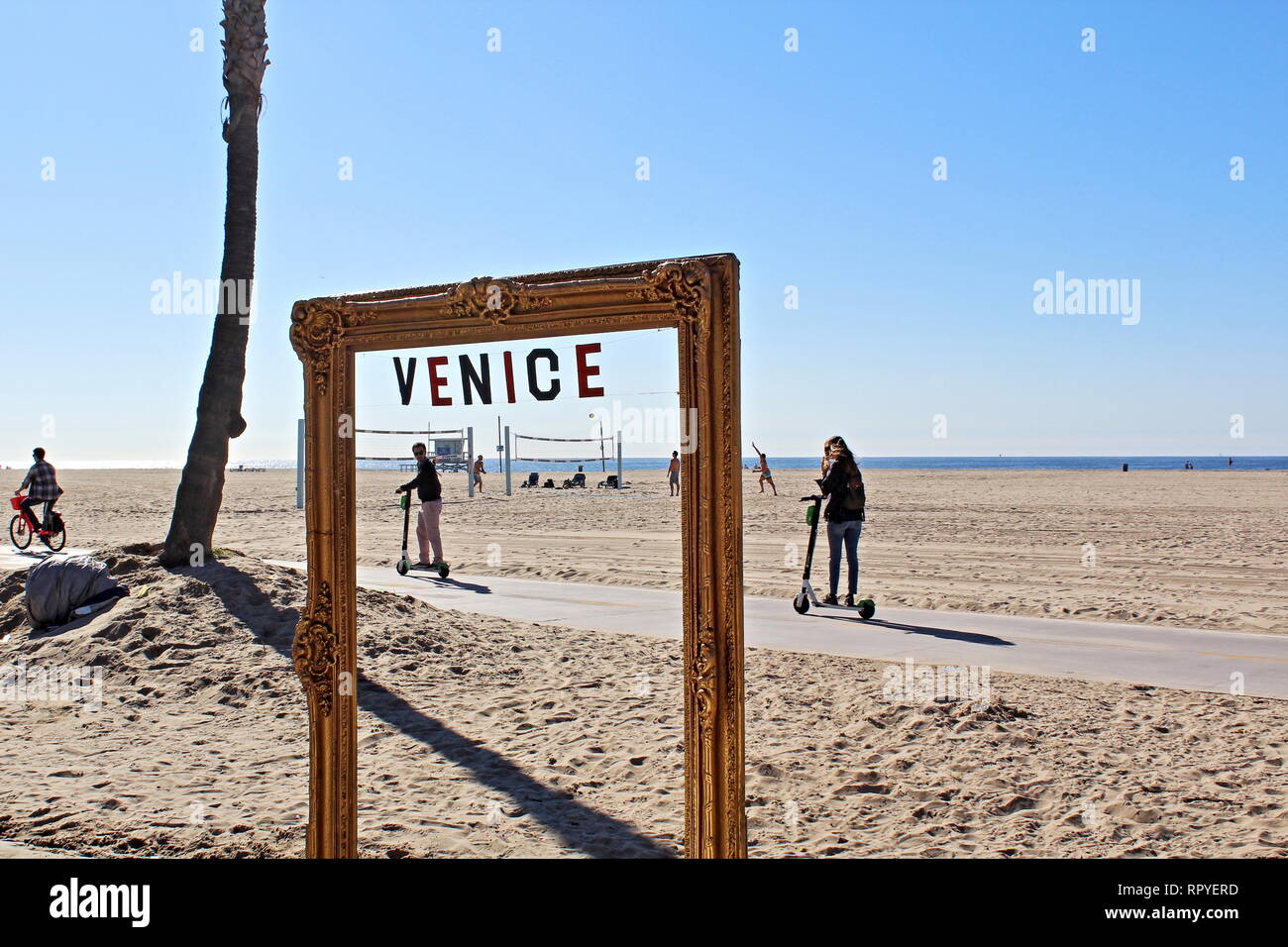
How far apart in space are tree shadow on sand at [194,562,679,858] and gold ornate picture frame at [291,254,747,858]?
1055mm

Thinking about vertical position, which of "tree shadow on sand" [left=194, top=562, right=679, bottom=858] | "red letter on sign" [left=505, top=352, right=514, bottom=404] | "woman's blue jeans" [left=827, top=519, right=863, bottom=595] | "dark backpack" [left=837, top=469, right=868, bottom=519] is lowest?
"tree shadow on sand" [left=194, top=562, right=679, bottom=858]

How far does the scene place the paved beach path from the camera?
7.48m

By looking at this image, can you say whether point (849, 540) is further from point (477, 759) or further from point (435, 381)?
point (435, 381)

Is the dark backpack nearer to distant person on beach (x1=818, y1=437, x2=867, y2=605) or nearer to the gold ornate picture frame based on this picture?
distant person on beach (x1=818, y1=437, x2=867, y2=605)

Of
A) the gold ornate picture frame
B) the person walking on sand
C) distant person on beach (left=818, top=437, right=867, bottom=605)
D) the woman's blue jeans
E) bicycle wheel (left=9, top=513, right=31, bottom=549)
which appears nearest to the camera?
the gold ornate picture frame

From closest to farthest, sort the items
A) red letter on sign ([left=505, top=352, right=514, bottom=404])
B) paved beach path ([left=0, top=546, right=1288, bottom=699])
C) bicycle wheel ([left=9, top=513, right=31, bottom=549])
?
red letter on sign ([left=505, top=352, right=514, bottom=404])
paved beach path ([left=0, top=546, right=1288, bottom=699])
bicycle wheel ([left=9, top=513, right=31, bottom=549])

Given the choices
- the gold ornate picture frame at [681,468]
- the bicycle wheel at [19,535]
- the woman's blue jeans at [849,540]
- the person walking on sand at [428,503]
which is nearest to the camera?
the gold ornate picture frame at [681,468]

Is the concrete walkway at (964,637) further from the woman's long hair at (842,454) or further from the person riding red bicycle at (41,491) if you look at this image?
the person riding red bicycle at (41,491)

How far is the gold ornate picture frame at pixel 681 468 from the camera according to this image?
3279 millimetres

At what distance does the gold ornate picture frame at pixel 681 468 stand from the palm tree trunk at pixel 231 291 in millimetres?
6696

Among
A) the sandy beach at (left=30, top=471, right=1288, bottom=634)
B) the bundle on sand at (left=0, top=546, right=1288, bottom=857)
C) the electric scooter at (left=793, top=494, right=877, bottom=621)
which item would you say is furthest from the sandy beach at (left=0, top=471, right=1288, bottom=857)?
the electric scooter at (left=793, top=494, right=877, bottom=621)

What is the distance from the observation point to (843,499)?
33.2ft

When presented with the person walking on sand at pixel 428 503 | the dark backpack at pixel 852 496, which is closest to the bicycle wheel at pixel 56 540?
the person walking on sand at pixel 428 503

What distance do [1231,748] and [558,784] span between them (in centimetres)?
385
